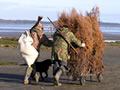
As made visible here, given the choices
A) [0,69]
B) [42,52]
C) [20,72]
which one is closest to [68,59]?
[20,72]

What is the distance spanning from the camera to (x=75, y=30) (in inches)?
448

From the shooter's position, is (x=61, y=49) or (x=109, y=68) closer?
(x=61, y=49)

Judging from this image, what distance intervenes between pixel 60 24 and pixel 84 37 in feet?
2.72

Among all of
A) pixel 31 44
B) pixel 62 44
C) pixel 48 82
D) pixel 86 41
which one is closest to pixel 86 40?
pixel 86 41

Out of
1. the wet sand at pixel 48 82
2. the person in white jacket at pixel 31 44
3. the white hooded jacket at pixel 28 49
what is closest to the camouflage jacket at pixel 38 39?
the person in white jacket at pixel 31 44

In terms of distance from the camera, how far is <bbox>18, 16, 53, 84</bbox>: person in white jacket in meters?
11.5

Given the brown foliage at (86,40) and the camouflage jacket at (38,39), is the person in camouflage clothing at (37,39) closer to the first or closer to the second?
the camouflage jacket at (38,39)

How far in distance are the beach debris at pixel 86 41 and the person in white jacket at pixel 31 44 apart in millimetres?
658

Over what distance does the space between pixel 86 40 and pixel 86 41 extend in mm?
31

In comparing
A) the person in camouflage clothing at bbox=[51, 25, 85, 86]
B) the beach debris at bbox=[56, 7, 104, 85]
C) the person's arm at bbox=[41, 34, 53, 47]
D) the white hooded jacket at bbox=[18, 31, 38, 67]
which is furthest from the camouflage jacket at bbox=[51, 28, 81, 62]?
the white hooded jacket at bbox=[18, 31, 38, 67]

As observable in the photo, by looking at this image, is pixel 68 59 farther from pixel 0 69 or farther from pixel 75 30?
pixel 0 69

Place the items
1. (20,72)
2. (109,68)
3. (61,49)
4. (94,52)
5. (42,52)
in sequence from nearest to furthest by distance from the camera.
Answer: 1. (61,49)
2. (94,52)
3. (20,72)
4. (109,68)
5. (42,52)

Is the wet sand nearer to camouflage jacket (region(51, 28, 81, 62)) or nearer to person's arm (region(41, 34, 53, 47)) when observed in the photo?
camouflage jacket (region(51, 28, 81, 62))

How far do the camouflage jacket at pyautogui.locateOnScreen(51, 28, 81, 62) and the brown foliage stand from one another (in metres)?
0.34
